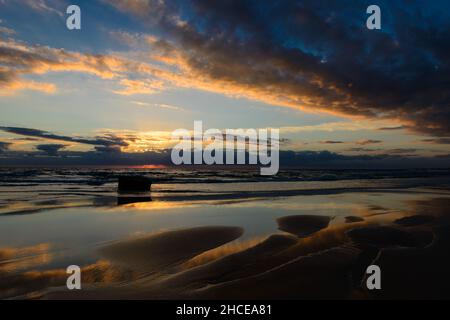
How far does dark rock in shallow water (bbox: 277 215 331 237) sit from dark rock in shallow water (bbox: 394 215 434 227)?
8.02 feet

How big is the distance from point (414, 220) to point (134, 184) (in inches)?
731

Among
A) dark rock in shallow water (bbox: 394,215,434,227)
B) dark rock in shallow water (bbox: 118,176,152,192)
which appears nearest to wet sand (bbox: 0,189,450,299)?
dark rock in shallow water (bbox: 394,215,434,227)

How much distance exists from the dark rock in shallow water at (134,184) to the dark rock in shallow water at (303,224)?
47.3 feet

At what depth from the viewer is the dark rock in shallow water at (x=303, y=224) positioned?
9.88 m

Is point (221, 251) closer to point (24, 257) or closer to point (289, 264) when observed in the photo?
point (289, 264)

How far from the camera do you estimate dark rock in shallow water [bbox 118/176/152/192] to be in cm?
2414

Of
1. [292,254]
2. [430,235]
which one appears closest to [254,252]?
[292,254]

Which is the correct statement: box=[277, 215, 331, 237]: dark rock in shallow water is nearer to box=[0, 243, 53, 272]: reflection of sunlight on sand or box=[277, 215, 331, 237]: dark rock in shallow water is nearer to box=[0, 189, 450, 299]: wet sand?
box=[0, 189, 450, 299]: wet sand

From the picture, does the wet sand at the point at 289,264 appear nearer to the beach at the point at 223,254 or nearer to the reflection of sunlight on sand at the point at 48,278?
the beach at the point at 223,254

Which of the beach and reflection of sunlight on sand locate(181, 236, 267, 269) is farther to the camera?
reflection of sunlight on sand locate(181, 236, 267, 269)

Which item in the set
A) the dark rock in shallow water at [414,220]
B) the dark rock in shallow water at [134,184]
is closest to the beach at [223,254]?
the dark rock in shallow water at [414,220]
